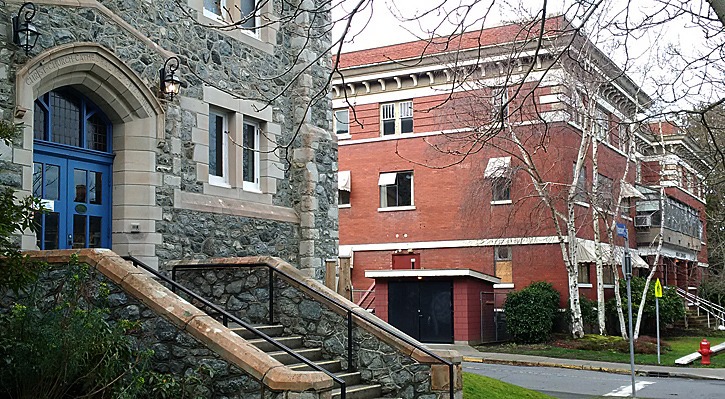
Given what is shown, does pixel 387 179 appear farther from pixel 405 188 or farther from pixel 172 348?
pixel 172 348

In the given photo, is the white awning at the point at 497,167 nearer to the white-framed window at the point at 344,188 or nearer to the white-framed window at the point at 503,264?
the white-framed window at the point at 503,264

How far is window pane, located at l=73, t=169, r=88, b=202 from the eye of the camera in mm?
13375

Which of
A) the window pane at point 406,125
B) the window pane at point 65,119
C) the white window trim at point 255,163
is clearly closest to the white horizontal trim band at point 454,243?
the window pane at point 406,125

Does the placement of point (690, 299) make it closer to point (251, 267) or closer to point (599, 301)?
point (599, 301)

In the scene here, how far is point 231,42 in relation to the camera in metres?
16.5

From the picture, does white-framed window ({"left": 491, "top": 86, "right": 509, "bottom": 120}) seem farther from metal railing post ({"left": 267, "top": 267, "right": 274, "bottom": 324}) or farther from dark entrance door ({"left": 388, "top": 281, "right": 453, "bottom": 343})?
dark entrance door ({"left": 388, "top": 281, "right": 453, "bottom": 343})

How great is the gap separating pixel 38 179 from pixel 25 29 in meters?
2.19

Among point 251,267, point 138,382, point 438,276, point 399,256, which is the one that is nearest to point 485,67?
point 438,276

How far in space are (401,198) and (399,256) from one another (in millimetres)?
2571

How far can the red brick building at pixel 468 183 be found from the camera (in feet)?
99.9

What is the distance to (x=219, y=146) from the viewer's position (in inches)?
648

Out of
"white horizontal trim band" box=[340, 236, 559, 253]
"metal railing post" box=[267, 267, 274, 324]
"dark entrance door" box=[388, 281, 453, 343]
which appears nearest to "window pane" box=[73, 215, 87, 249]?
"metal railing post" box=[267, 267, 274, 324]

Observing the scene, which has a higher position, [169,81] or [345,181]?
[345,181]

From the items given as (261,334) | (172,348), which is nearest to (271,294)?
(172,348)
